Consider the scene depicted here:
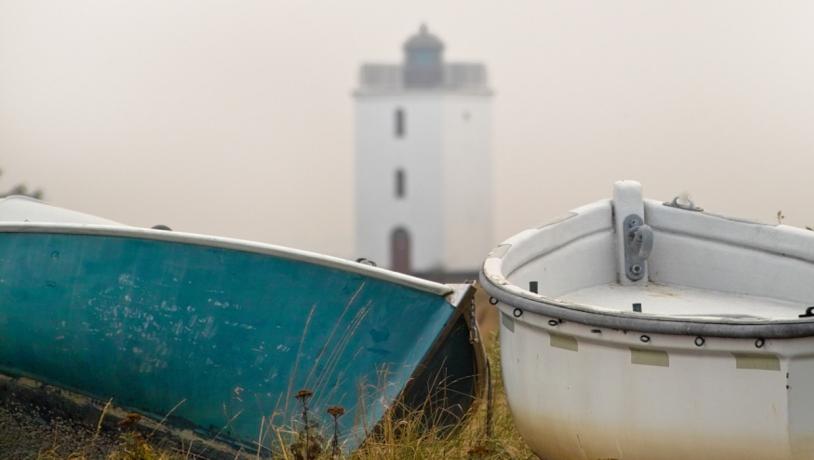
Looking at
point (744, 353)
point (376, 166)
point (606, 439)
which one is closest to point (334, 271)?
point (606, 439)

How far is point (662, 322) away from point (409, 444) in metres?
1.03

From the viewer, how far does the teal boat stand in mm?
4676

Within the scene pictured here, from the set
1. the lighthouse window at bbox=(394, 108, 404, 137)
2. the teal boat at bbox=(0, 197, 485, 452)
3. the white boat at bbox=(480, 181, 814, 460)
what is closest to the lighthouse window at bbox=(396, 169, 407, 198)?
the lighthouse window at bbox=(394, 108, 404, 137)

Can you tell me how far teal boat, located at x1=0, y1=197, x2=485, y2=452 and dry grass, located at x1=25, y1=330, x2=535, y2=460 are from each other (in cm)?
10

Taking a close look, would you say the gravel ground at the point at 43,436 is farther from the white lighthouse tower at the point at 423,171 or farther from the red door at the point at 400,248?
the red door at the point at 400,248

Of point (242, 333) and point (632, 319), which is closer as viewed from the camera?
point (632, 319)

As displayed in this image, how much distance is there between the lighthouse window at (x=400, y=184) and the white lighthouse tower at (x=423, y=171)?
1.5 inches

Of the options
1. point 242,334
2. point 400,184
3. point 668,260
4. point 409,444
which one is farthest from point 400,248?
point 409,444

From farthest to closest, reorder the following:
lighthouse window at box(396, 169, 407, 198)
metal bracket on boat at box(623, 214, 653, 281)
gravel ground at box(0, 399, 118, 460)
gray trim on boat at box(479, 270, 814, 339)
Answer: lighthouse window at box(396, 169, 407, 198)
metal bracket on boat at box(623, 214, 653, 281)
gravel ground at box(0, 399, 118, 460)
gray trim on boat at box(479, 270, 814, 339)

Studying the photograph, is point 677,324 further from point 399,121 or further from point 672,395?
point 399,121

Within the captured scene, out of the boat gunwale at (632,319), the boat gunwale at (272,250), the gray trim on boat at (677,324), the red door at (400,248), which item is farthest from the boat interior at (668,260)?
the red door at (400,248)

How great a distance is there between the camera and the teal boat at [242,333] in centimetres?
468

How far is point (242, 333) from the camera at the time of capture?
4.80 m

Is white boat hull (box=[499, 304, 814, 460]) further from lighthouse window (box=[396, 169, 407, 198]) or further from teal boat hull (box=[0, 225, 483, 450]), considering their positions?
lighthouse window (box=[396, 169, 407, 198])
